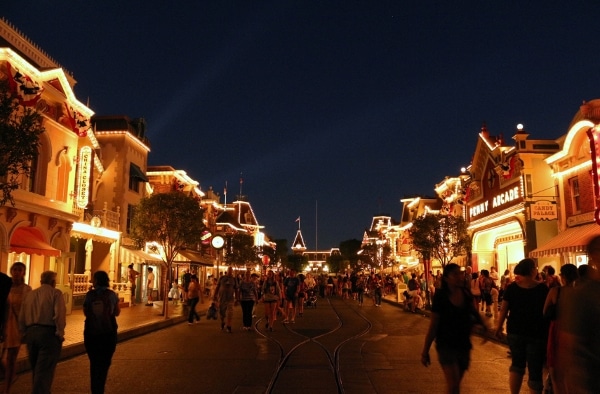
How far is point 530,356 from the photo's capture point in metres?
6.81

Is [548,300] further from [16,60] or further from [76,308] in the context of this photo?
[76,308]

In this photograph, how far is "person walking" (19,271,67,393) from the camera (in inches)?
270

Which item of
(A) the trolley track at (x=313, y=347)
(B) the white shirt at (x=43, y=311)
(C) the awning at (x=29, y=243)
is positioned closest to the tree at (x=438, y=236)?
(A) the trolley track at (x=313, y=347)

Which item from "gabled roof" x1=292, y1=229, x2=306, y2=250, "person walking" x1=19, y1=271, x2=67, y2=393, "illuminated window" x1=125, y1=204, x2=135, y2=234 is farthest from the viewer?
"gabled roof" x1=292, y1=229, x2=306, y2=250

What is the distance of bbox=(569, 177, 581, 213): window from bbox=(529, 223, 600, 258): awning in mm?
899

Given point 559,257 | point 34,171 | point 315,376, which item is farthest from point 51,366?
point 559,257

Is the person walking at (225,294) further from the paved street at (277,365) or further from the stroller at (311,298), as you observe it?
the stroller at (311,298)

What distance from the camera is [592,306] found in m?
3.52

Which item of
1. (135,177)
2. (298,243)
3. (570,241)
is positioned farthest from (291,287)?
(298,243)

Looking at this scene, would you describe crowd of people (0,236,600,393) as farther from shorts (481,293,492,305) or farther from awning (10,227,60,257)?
shorts (481,293,492,305)

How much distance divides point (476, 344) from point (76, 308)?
16.4m

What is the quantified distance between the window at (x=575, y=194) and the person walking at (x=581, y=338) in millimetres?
20962

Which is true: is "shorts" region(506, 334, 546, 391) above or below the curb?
above

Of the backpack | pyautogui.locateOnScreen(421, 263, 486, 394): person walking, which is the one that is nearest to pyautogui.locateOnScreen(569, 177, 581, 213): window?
pyautogui.locateOnScreen(421, 263, 486, 394): person walking
